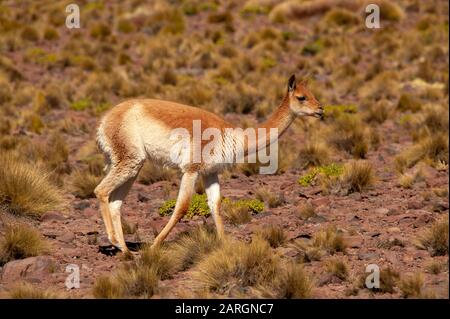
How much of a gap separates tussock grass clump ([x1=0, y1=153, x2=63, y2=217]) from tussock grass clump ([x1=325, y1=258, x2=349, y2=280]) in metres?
4.09

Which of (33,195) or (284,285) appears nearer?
(284,285)

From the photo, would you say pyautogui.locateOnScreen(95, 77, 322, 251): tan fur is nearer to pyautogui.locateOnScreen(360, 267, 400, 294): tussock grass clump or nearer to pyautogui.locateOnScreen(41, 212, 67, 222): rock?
pyautogui.locateOnScreen(41, 212, 67, 222): rock

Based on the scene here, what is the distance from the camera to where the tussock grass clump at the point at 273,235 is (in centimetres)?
790

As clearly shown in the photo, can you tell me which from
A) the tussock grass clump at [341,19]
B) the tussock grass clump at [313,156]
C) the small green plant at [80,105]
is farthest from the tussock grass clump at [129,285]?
the tussock grass clump at [341,19]

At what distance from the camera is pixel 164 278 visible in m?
6.98

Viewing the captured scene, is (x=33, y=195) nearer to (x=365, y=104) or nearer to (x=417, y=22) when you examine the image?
(x=365, y=104)

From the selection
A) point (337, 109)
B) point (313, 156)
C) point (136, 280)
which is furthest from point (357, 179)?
point (337, 109)

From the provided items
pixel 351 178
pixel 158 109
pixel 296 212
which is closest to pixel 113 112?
pixel 158 109

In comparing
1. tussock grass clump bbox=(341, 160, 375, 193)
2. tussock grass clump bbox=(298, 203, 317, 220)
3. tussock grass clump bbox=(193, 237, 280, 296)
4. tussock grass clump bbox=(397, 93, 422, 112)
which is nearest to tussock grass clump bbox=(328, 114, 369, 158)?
tussock grass clump bbox=(341, 160, 375, 193)

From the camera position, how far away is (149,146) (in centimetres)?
777

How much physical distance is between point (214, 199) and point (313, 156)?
4.65m

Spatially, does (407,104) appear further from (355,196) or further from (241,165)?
(355,196)

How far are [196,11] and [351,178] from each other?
58.8ft

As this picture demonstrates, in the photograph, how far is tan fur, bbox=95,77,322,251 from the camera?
302 inches
